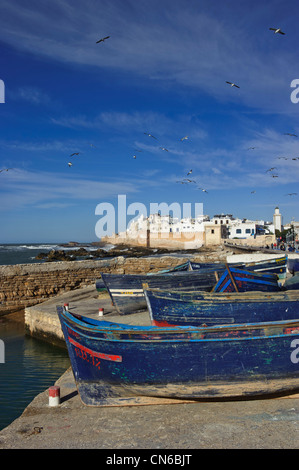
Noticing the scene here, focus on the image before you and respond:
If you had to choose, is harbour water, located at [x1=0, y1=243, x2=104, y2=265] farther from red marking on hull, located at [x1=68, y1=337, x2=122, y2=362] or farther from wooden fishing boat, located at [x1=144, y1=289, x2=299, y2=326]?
red marking on hull, located at [x1=68, y1=337, x2=122, y2=362]

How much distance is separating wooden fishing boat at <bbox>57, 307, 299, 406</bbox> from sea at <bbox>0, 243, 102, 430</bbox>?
1.94 meters

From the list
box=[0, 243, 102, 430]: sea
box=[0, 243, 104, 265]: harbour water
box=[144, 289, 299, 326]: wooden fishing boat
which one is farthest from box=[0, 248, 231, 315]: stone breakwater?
box=[0, 243, 104, 265]: harbour water

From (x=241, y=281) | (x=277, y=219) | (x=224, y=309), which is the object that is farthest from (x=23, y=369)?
(x=277, y=219)

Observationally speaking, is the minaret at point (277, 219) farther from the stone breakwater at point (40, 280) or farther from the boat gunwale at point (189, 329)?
the boat gunwale at point (189, 329)

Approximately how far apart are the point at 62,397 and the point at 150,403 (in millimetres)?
1478

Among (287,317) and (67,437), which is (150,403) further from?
(287,317)

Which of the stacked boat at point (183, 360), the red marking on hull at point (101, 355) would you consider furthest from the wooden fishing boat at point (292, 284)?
the red marking on hull at point (101, 355)

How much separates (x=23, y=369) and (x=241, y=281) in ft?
19.6

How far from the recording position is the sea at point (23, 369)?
6.48 metres

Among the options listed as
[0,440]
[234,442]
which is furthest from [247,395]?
[0,440]

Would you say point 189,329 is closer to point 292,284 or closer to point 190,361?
point 190,361

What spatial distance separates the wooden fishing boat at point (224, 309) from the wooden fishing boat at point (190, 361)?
1661 millimetres

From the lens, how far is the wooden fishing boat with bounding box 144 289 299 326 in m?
6.91

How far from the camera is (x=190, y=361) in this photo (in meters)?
5.13
